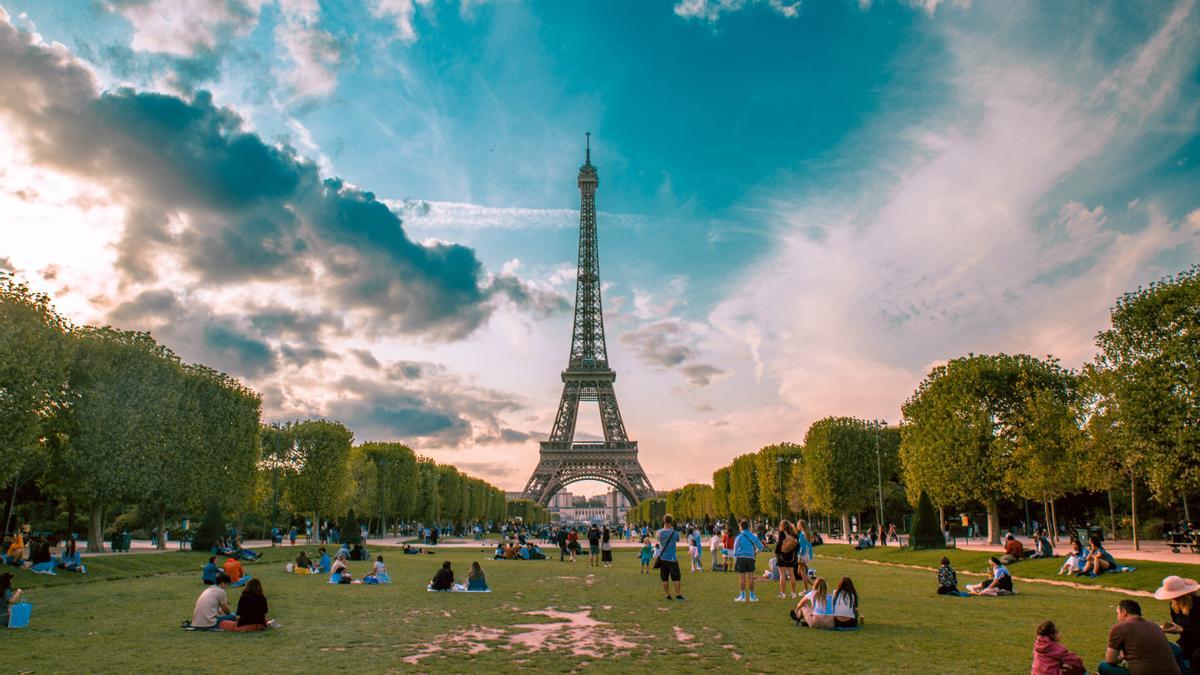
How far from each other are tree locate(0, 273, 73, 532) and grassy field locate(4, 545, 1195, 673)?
5381mm

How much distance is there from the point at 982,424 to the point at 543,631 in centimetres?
3539

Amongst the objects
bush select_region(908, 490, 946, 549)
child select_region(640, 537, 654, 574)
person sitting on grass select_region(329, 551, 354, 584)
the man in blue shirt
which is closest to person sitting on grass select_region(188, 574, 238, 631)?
the man in blue shirt

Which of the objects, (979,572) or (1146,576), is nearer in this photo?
(1146,576)

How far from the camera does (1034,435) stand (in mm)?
42312

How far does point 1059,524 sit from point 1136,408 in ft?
165

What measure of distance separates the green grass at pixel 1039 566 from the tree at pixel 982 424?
5.36 metres

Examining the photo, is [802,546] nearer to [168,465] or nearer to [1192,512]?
[168,465]

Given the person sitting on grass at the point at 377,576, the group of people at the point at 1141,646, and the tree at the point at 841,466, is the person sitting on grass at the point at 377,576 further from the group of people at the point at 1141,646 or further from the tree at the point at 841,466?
the tree at the point at 841,466

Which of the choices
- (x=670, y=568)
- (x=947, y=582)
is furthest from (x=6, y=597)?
(x=947, y=582)

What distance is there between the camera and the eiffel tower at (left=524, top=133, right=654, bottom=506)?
4272 inches

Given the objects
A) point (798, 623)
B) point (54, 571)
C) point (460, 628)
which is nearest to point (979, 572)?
point (798, 623)

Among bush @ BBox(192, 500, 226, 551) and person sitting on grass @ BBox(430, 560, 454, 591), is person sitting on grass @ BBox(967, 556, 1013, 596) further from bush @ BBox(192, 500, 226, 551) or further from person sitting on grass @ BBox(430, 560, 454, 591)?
bush @ BBox(192, 500, 226, 551)

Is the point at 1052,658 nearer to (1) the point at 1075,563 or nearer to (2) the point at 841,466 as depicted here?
(1) the point at 1075,563

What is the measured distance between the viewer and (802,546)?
21.1 m
